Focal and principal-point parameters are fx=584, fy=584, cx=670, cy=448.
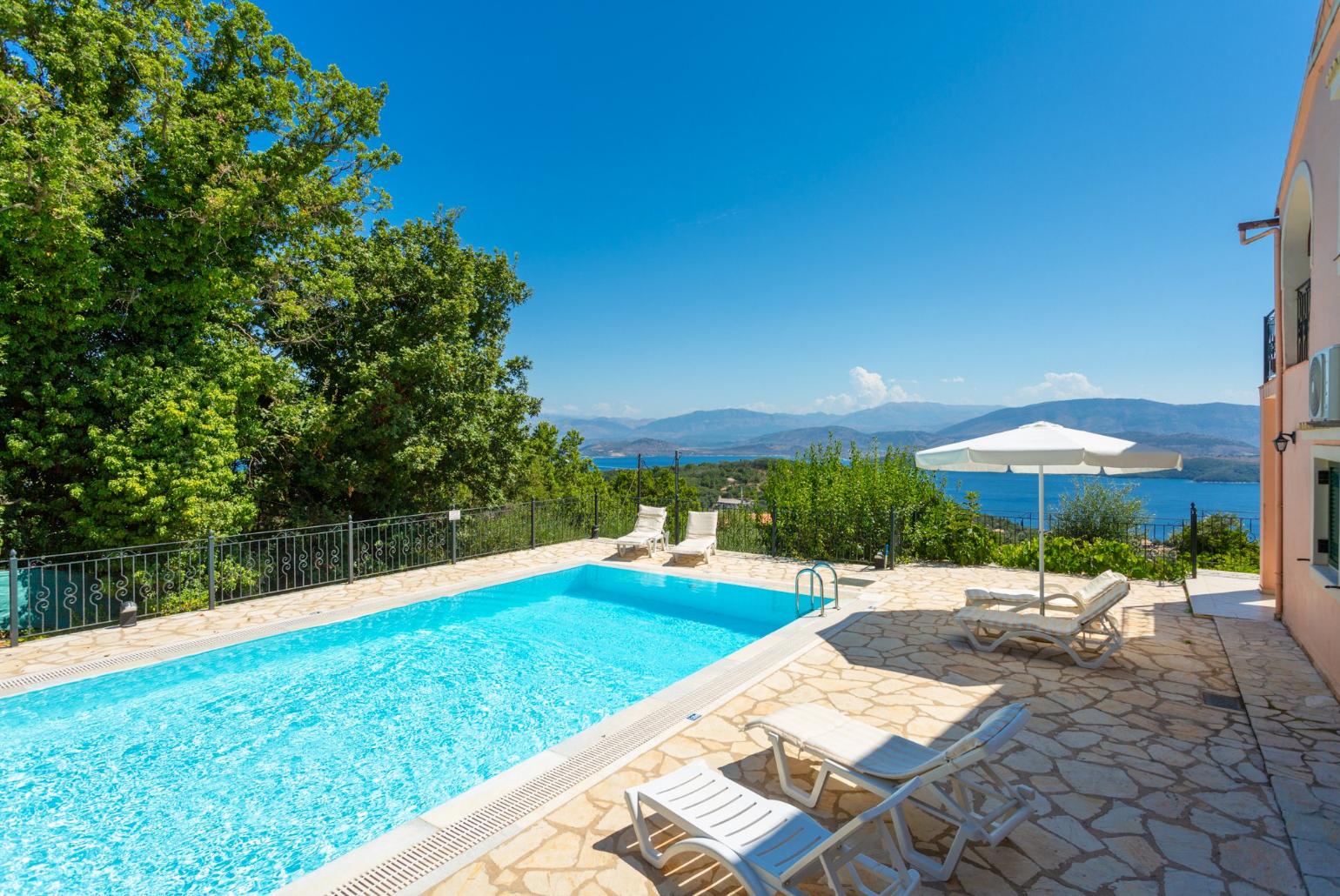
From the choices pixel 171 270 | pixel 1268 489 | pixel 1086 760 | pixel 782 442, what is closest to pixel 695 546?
pixel 1086 760

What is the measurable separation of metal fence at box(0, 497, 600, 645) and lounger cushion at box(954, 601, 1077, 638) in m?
8.22

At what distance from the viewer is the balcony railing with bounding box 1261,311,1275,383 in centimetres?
770

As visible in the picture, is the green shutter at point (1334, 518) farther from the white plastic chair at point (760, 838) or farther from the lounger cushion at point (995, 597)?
the white plastic chair at point (760, 838)

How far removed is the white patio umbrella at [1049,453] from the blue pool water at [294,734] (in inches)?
134

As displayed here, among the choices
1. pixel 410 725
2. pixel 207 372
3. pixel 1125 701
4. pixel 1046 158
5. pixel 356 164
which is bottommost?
pixel 410 725

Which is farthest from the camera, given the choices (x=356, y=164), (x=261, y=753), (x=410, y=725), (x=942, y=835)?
(x=356, y=164)

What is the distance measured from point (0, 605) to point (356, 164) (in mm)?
9304

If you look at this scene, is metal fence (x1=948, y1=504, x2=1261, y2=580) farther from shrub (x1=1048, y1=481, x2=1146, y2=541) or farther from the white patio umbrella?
the white patio umbrella

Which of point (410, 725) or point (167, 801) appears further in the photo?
point (410, 725)

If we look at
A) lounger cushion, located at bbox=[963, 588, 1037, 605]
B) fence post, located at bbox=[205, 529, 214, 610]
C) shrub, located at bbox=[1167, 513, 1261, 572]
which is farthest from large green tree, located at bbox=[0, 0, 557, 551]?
shrub, located at bbox=[1167, 513, 1261, 572]

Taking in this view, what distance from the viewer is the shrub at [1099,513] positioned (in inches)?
463

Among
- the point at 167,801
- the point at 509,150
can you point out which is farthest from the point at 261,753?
the point at 509,150

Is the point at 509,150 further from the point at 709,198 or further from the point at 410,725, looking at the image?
the point at 410,725

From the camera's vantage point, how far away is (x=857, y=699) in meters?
4.88
